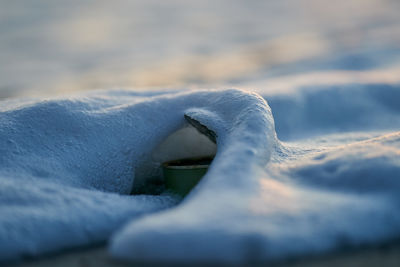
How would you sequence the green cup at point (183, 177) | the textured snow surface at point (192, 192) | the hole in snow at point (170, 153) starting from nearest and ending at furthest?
the textured snow surface at point (192, 192)
the green cup at point (183, 177)
the hole in snow at point (170, 153)

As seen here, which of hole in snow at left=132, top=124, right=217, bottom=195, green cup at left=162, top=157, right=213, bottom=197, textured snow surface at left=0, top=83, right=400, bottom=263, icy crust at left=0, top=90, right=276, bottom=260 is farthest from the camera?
hole in snow at left=132, top=124, right=217, bottom=195

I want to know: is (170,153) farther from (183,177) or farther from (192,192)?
(192,192)

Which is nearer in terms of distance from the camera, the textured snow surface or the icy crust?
the textured snow surface

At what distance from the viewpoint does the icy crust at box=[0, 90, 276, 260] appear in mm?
1003

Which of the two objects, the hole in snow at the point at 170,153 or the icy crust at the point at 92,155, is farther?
the hole in snow at the point at 170,153

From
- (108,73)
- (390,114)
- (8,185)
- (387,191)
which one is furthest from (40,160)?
(108,73)

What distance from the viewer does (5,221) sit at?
97 cm

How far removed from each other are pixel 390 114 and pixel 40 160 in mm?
1758

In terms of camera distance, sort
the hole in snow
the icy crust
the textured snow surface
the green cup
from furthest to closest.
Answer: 1. the hole in snow
2. the green cup
3. the icy crust
4. the textured snow surface

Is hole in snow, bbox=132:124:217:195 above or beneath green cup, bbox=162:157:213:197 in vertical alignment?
above

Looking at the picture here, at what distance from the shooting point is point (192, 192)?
106 centimetres

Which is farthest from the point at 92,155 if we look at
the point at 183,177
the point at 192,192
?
the point at 192,192

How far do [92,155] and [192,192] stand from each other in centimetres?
45

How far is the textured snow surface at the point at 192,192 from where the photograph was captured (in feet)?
2.73
